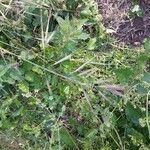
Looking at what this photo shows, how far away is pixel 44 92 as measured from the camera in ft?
7.68

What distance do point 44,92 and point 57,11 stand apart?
17.6 inches

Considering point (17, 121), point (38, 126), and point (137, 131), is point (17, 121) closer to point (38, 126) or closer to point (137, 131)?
point (38, 126)

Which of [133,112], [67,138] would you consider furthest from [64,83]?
[133,112]

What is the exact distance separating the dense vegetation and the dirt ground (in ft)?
0.16

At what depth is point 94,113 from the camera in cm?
226

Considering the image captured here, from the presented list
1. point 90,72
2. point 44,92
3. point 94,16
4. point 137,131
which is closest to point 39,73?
point 44,92

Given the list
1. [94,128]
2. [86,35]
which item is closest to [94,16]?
[86,35]

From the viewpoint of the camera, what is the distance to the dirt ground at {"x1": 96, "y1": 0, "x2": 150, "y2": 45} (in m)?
2.40

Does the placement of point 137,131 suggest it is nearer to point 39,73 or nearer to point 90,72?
point 90,72

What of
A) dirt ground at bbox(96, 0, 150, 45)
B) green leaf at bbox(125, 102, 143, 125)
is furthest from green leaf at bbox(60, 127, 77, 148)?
dirt ground at bbox(96, 0, 150, 45)

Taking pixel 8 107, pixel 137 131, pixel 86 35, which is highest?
pixel 86 35

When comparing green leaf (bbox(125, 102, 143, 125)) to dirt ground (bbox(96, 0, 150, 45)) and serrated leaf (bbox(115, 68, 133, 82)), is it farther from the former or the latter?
dirt ground (bbox(96, 0, 150, 45))

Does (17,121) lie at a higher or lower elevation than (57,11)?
lower

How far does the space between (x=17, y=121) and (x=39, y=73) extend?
0.30 m
